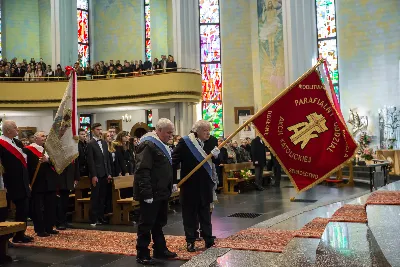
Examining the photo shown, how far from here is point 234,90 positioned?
965 inches

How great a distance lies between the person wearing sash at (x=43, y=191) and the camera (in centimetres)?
730

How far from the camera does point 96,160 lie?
8.31m

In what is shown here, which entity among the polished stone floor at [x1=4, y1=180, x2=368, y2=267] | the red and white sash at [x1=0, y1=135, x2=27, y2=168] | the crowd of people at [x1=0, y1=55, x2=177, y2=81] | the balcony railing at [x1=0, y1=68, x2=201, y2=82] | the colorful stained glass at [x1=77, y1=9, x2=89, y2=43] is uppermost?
the colorful stained glass at [x1=77, y1=9, x2=89, y2=43]

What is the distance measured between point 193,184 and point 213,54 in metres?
19.9

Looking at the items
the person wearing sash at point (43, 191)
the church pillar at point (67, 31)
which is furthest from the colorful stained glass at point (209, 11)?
the person wearing sash at point (43, 191)

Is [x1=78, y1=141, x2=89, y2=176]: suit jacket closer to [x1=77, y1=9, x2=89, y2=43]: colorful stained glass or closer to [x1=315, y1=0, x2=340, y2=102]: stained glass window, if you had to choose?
[x1=315, y1=0, x2=340, y2=102]: stained glass window

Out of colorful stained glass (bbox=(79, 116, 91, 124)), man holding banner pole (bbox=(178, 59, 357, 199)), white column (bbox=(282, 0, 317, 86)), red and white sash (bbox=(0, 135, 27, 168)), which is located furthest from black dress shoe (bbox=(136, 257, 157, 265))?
colorful stained glass (bbox=(79, 116, 91, 124))

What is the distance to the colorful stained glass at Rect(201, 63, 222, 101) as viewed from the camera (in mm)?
24797

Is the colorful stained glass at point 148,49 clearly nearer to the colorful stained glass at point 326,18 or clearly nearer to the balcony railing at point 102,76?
the balcony railing at point 102,76

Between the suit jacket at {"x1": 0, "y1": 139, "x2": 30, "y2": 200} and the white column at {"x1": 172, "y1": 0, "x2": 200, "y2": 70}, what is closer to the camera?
the suit jacket at {"x1": 0, "y1": 139, "x2": 30, "y2": 200}

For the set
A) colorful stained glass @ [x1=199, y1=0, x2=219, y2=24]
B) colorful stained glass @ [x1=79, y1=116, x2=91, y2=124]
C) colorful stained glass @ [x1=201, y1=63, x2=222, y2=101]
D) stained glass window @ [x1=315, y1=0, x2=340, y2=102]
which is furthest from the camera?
colorful stained glass @ [x1=199, y1=0, x2=219, y2=24]

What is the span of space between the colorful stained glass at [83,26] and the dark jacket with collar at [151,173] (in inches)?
885

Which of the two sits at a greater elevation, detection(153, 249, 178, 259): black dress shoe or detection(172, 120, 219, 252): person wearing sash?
detection(172, 120, 219, 252): person wearing sash

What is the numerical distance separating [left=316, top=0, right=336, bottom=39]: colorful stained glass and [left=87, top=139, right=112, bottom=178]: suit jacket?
17.3m
